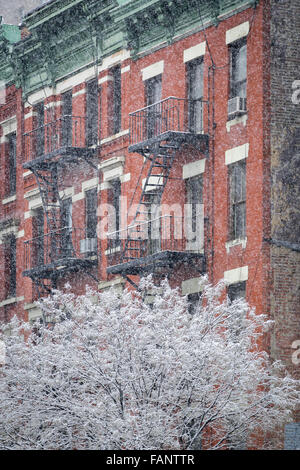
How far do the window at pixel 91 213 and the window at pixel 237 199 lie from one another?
22.8 feet

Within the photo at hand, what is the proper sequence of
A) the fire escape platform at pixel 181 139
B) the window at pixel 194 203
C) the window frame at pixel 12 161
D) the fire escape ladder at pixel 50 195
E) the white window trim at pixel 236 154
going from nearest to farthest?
the white window trim at pixel 236 154 < the fire escape platform at pixel 181 139 < the window at pixel 194 203 < the fire escape ladder at pixel 50 195 < the window frame at pixel 12 161

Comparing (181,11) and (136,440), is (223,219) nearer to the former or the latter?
(181,11)

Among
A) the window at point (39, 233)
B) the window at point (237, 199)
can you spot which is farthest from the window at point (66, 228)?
the window at point (237, 199)

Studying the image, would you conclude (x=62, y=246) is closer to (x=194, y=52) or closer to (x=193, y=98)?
(x=193, y=98)

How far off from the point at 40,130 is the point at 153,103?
667cm

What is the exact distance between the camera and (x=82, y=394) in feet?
90.8

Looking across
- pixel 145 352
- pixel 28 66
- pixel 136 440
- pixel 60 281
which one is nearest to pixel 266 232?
pixel 145 352

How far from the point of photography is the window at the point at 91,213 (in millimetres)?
37969

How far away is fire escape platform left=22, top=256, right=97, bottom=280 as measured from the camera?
37.2 meters

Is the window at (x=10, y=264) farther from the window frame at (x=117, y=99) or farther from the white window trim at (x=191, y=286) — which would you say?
the white window trim at (x=191, y=286)

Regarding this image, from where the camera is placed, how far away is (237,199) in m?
31.8

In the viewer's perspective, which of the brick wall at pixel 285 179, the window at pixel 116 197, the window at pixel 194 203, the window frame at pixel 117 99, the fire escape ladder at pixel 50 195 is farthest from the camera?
the fire escape ladder at pixel 50 195

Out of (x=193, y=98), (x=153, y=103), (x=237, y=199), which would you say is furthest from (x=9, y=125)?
(x=237, y=199)

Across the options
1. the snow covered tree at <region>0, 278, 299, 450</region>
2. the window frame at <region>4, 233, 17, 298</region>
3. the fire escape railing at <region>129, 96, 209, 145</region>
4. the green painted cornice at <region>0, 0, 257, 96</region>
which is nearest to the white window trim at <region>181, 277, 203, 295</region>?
the snow covered tree at <region>0, 278, 299, 450</region>
